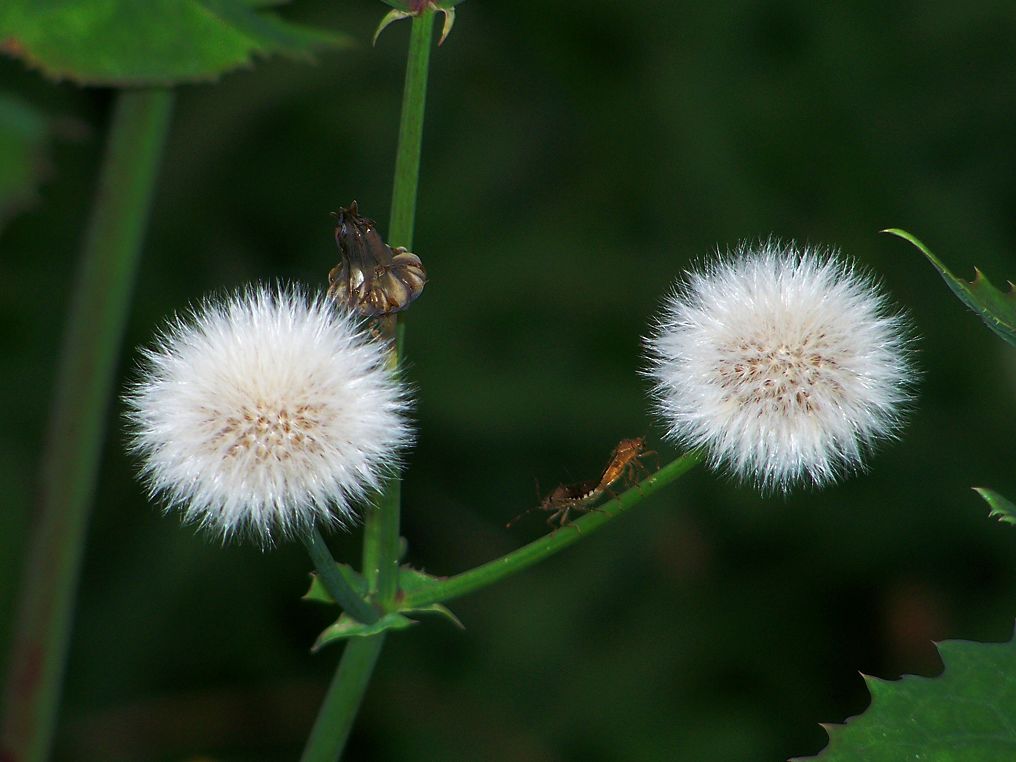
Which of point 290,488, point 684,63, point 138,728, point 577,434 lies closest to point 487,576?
point 290,488

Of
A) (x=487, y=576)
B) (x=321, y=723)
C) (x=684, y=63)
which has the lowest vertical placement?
(x=321, y=723)

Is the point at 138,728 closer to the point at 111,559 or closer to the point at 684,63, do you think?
the point at 111,559

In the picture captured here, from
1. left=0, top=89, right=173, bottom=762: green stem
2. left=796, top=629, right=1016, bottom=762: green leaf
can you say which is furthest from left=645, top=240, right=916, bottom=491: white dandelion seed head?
left=0, top=89, right=173, bottom=762: green stem

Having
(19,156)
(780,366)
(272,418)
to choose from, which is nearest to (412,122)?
(272,418)

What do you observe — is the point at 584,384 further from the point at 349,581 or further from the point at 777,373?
the point at 349,581

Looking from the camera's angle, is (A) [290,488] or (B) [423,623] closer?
(A) [290,488]
